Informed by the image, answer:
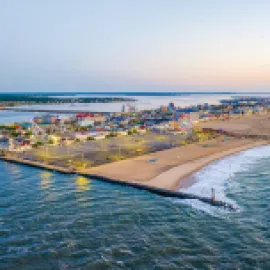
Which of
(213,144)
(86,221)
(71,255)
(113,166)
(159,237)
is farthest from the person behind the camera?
(213,144)

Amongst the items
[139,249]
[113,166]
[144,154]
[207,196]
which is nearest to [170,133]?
[144,154]

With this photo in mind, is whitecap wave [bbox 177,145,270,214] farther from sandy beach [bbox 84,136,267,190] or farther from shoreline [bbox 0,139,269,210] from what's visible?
sandy beach [bbox 84,136,267,190]

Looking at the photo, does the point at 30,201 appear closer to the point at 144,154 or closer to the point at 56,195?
the point at 56,195

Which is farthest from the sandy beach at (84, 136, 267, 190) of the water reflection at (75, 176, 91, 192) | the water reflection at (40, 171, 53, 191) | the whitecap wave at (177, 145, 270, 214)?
the water reflection at (40, 171, 53, 191)

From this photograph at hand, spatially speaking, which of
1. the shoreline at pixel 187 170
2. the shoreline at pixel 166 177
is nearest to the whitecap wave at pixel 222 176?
the shoreline at pixel 187 170

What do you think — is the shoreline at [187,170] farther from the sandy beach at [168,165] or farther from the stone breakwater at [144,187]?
the stone breakwater at [144,187]

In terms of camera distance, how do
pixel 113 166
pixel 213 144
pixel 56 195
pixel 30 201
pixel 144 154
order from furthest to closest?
pixel 213 144, pixel 144 154, pixel 113 166, pixel 56 195, pixel 30 201
